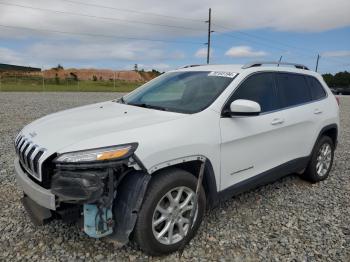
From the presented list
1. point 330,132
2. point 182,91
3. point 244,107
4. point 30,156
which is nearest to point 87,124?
point 30,156

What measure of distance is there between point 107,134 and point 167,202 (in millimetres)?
810

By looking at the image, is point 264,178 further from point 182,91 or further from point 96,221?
point 96,221

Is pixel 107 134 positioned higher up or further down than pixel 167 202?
higher up

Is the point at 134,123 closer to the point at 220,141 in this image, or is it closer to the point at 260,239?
the point at 220,141

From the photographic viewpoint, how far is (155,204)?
2680 mm

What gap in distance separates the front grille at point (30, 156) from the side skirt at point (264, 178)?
1713mm

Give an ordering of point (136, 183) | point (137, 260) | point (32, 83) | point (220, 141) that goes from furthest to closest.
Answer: point (32, 83), point (220, 141), point (137, 260), point (136, 183)

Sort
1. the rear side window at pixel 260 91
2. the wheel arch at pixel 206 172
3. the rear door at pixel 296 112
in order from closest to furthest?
1. the wheel arch at pixel 206 172
2. the rear side window at pixel 260 91
3. the rear door at pixel 296 112

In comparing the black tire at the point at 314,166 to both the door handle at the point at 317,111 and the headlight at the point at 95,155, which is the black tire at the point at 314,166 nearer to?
the door handle at the point at 317,111

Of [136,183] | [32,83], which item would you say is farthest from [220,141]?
[32,83]

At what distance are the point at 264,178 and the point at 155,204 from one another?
1636 millimetres

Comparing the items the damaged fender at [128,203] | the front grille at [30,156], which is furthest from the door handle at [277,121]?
the front grille at [30,156]

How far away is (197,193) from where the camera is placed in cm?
299

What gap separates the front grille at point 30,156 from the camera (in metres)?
2.62
